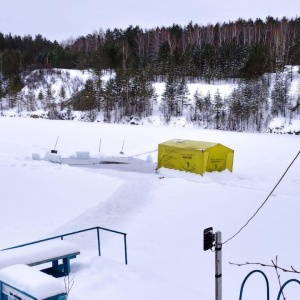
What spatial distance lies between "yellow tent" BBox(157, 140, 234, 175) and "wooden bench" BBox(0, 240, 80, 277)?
13860 mm

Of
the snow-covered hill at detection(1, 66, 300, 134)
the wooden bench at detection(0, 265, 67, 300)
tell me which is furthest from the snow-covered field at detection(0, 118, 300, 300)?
the snow-covered hill at detection(1, 66, 300, 134)

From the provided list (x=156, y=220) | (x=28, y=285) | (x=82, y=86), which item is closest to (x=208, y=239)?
(x=28, y=285)

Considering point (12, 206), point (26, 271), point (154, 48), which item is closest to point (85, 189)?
point (12, 206)

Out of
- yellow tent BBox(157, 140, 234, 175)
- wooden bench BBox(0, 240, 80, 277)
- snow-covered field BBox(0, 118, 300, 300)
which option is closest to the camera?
wooden bench BBox(0, 240, 80, 277)

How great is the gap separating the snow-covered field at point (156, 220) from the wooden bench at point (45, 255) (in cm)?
34

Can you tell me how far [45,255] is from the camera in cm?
725

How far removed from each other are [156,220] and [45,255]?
6.79 meters

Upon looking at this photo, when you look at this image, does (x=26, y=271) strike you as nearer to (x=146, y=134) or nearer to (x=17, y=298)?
(x=17, y=298)

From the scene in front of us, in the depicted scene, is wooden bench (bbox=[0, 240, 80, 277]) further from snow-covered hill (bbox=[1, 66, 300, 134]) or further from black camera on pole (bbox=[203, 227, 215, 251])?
snow-covered hill (bbox=[1, 66, 300, 134])

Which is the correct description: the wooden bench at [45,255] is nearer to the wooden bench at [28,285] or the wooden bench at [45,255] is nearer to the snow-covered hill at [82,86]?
the wooden bench at [28,285]

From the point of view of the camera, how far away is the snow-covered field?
25.7 ft

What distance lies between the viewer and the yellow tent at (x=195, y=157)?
20984 mm

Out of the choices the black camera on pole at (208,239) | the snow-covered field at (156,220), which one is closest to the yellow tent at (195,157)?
Result: the snow-covered field at (156,220)

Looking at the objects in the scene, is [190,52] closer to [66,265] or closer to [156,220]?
[156,220]
